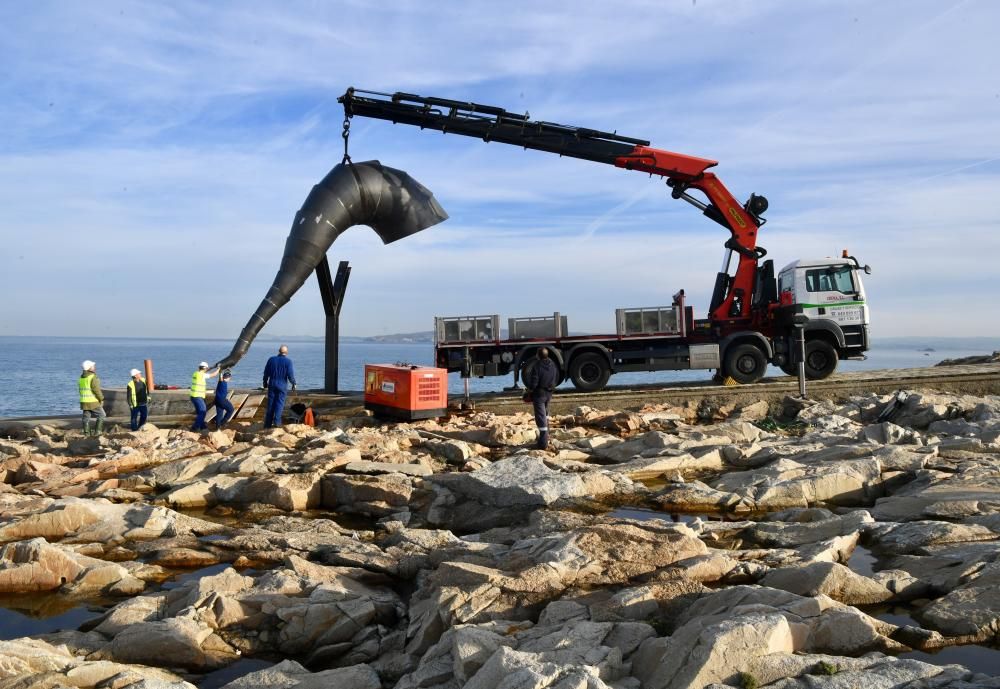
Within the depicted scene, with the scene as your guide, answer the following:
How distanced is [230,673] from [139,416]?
12295 millimetres

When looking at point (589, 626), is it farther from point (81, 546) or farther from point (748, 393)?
point (748, 393)

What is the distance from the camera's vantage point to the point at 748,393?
17578 millimetres

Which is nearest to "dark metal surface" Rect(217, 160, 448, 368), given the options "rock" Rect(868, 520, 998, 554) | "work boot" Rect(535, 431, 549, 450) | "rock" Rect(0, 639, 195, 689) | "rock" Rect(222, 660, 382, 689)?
"work boot" Rect(535, 431, 549, 450)

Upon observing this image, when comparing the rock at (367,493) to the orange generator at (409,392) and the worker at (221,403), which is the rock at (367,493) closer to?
the orange generator at (409,392)

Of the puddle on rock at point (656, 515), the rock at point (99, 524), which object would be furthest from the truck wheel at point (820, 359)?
the rock at point (99, 524)

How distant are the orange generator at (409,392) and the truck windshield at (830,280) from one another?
951 centimetres

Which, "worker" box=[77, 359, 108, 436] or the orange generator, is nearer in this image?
the orange generator

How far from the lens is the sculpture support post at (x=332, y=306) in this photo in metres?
19.8

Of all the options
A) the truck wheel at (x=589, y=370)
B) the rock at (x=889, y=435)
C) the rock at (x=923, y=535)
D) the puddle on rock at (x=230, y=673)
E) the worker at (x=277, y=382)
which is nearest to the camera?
the puddle on rock at (x=230, y=673)

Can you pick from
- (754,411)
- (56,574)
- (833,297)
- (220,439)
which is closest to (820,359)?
(833,297)

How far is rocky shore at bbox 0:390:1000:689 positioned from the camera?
4.57m

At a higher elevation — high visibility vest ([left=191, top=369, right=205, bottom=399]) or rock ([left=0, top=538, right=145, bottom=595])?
high visibility vest ([left=191, top=369, right=205, bottom=399])

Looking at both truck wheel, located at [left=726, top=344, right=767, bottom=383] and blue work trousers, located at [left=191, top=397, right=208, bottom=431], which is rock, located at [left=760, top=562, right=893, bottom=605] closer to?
blue work trousers, located at [left=191, top=397, right=208, bottom=431]

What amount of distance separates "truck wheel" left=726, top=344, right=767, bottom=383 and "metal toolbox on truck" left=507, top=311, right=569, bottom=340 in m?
4.32
